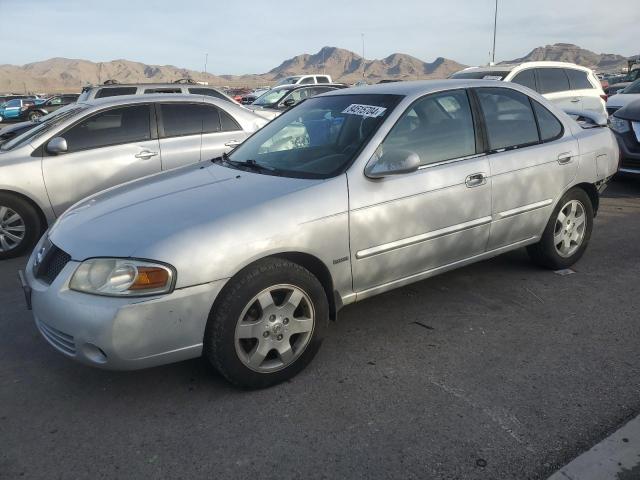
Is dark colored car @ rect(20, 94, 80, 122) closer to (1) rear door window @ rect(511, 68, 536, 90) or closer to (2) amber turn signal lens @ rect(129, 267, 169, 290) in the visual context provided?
(1) rear door window @ rect(511, 68, 536, 90)

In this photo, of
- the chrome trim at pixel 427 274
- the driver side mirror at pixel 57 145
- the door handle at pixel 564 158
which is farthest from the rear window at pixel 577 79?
the driver side mirror at pixel 57 145

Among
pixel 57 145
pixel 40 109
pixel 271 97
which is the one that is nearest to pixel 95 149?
pixel 57 145

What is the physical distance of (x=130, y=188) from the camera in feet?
12.1

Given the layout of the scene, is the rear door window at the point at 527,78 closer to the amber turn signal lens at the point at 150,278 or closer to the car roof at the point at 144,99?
the car roof at the point at 144,99

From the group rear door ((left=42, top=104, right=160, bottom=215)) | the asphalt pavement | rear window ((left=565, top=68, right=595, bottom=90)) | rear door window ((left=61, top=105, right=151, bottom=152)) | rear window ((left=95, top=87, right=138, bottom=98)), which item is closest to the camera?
the asphalt pavement

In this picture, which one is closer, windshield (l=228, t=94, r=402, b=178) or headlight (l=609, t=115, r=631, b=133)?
windshield (l=228, t=94, r=402, b=178)

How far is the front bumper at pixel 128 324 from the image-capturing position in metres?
2.65

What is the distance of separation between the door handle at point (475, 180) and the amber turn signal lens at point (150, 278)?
2.11 metres

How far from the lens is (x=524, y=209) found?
4.15m

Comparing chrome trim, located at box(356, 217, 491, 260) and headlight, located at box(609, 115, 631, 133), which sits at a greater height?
headlight, located at box(609, 115, 631, 133)

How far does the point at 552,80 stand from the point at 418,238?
25.9 feet

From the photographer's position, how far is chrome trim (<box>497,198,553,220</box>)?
4.02 metres

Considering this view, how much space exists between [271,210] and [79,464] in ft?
4.92

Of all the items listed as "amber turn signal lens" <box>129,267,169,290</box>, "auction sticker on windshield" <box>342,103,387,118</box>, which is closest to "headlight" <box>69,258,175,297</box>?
"amber turn signal lens" <box>129,267,169,290</box>
